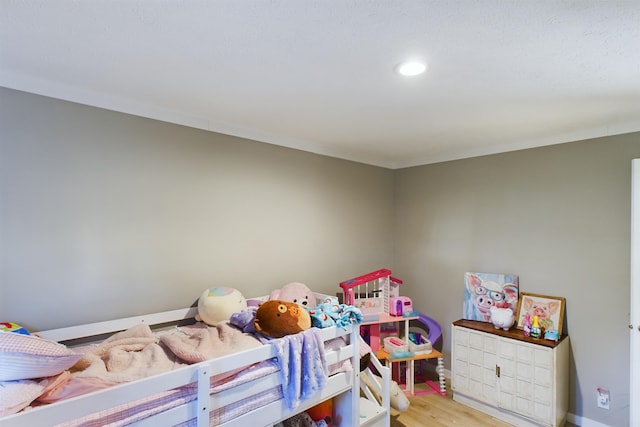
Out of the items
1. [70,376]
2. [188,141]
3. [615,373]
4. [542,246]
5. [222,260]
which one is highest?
[188,141]

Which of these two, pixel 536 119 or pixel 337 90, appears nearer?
pixel 337 90

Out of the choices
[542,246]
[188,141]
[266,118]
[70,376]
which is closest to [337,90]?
[266,118]

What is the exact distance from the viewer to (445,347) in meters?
3.42

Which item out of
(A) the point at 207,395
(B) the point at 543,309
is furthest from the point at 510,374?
(A) the point at 207,395

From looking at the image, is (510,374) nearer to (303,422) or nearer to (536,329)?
(536,329)

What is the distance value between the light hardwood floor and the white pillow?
2.28 metres

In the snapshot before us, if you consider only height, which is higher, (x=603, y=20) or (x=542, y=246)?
(x=603, y=20)

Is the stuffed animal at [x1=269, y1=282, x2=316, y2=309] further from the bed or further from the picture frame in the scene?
the picture frame

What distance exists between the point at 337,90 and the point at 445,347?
2.80 metres

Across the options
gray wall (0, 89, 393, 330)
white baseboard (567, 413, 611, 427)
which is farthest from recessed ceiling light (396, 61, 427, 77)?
white baseboard (567, 413, 611, 427)

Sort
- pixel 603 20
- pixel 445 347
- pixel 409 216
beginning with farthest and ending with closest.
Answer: pixel 409 216, pixel 445 347, pixel 603 20

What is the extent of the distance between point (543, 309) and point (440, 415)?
1.18 m

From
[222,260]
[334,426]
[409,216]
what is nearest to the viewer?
[334,426]

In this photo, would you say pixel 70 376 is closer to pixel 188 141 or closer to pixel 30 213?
pixel 30 213
